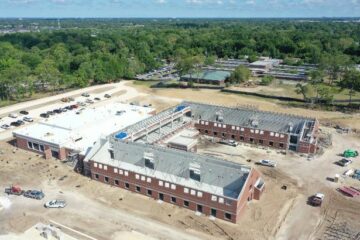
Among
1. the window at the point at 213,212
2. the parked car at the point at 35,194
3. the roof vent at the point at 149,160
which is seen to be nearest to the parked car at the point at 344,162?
the window at the point at 213,212

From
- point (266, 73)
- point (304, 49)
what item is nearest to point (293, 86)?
point (266, 73)

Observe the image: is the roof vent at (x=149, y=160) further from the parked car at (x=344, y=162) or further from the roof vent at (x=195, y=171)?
the parked car at (x=344, y=162)

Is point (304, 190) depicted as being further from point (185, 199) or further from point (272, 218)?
point (185, 199)

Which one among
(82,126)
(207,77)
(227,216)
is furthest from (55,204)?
(207,77)

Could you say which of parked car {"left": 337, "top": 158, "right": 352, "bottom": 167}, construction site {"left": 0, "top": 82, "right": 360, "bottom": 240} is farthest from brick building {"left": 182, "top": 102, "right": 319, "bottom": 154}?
parked car {"left": 337, "top": 158, "right": 352, "bottom": 167}

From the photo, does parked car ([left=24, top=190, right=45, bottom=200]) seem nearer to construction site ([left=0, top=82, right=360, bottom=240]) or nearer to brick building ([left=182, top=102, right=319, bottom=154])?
construction site ([left=0, top=82, right=360, bottom=240])

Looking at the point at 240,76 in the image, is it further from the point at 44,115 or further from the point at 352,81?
the point at 44,115
